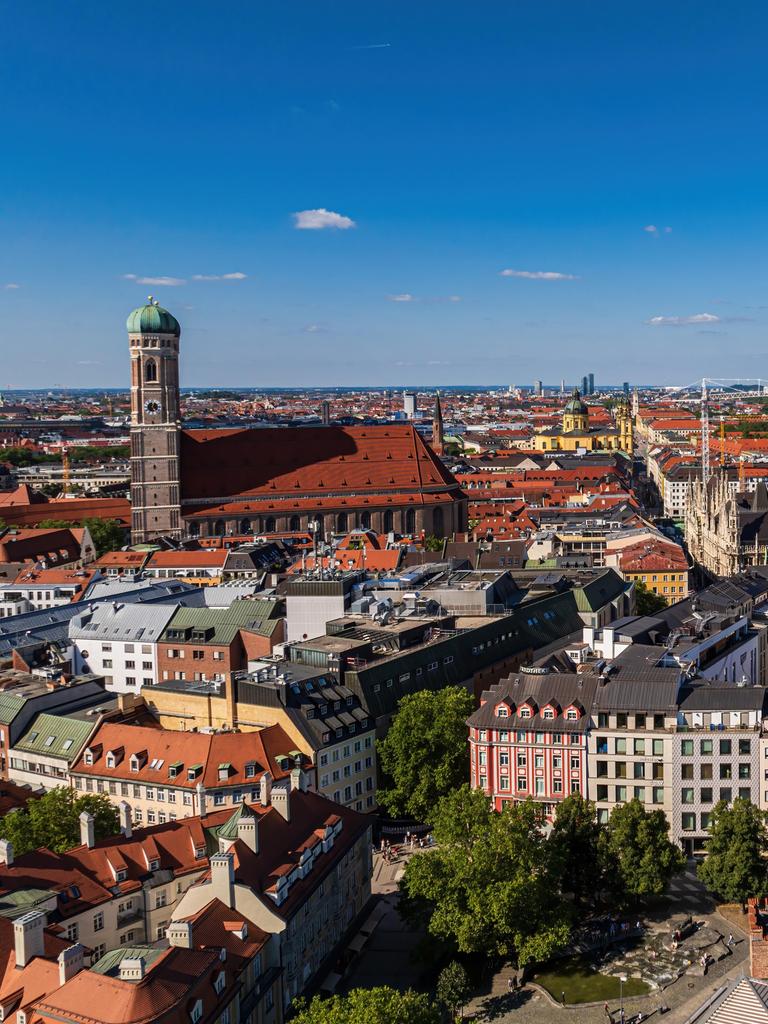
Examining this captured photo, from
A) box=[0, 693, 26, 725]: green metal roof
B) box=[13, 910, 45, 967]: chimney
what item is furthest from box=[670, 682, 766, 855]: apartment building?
box=[0, 693, 26, 725]: green metal roof

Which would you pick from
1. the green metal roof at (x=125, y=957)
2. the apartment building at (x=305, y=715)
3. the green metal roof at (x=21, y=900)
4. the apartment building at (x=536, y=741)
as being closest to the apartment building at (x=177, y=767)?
the apartment building at (x=305, y=715)

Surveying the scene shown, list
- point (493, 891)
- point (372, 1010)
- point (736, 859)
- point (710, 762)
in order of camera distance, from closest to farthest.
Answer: point (372, 1010), point (493, 891), point (736, 859), point (710, 762)

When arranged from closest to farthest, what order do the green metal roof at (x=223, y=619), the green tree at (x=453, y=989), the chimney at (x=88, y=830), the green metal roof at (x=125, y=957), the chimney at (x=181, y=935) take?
the green metal roof at (x=125, y=957) < the chimney at (x=181, y=935) < the green tree at (x=453, y=989) < the chimney at (x=88, y=830) < the green metal roof at (x=223, y=619)

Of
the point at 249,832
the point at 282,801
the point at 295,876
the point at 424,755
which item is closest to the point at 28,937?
the point at 249,832

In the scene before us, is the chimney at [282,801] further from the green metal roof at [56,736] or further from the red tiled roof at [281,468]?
the red tiled roof at [281,468]

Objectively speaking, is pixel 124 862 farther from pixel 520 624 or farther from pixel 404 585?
pixel 404 585

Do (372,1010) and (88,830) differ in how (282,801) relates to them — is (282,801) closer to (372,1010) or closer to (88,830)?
(88,830)

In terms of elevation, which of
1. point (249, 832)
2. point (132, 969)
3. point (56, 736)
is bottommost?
point (56, 736)
